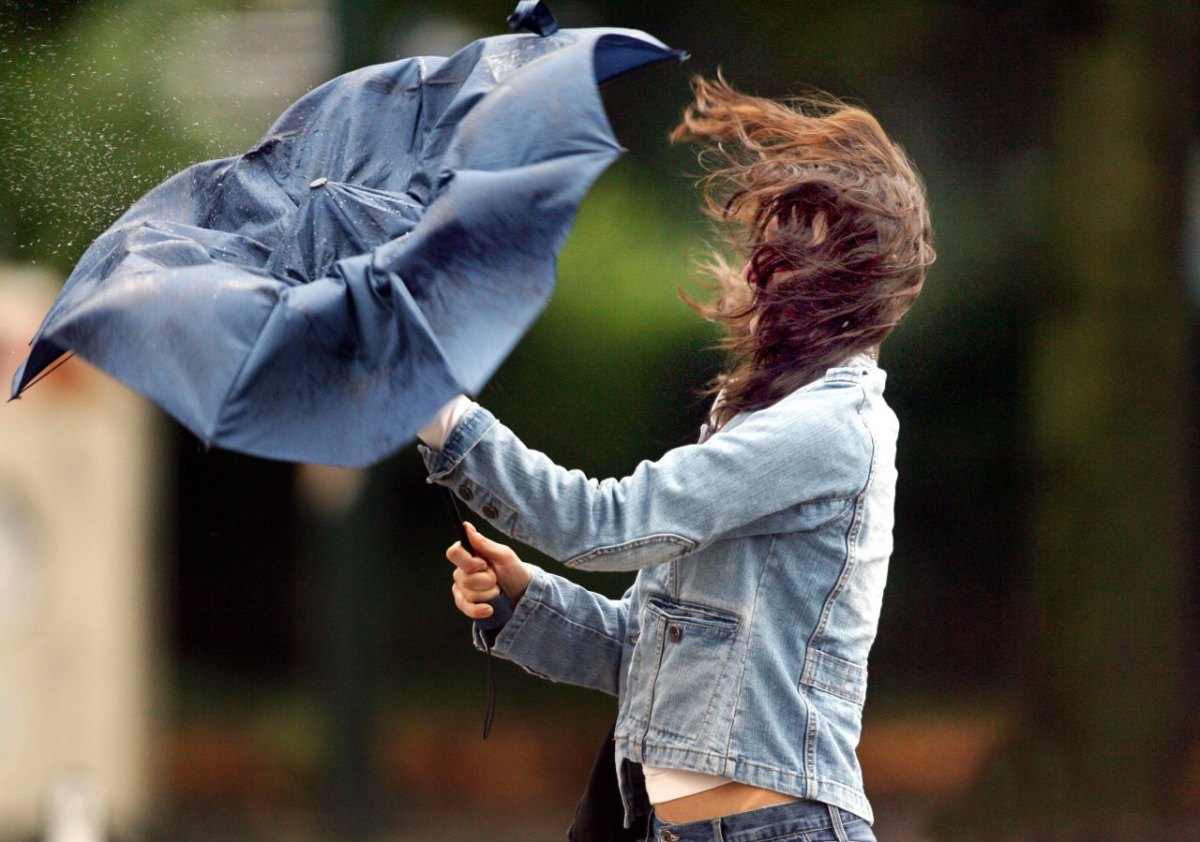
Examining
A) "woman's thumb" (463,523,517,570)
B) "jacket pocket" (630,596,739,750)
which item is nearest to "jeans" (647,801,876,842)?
"jacket pocket" (630,596,739,750)

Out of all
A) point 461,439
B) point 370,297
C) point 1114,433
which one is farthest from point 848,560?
point 1114,433

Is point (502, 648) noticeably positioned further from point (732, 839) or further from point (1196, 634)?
point (1196, 634)

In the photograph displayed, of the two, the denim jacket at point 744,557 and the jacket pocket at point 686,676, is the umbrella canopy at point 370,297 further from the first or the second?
the jacket pocket at point 686,676

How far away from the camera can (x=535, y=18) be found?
200 cm

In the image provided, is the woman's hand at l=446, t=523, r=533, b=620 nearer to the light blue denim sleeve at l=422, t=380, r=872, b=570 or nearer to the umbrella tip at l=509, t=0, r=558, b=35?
the light blue denim sleeve at l=422, t=380, r=872, b=570

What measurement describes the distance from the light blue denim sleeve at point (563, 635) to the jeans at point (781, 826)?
331 mm

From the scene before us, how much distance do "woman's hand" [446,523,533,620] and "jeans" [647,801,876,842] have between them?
0.41 meters

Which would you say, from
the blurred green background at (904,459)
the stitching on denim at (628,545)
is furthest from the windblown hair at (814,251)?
the blurred green background at (904,459)

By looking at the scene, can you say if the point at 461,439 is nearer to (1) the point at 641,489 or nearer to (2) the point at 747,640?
(1) the point at 641,489

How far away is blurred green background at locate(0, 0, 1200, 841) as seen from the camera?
534 cm

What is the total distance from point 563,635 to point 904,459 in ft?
11.9

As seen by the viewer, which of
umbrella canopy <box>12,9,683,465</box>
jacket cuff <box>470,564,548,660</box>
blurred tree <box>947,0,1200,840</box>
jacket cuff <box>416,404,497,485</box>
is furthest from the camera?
blurred tree <box>947,0,1200,840</box>

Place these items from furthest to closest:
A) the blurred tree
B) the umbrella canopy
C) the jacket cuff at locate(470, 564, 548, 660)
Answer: the blurred tree
the jacket cuff at locate(470, 564, 548, 660)
the umbrella canopy

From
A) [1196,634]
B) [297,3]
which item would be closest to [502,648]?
[297,3]
